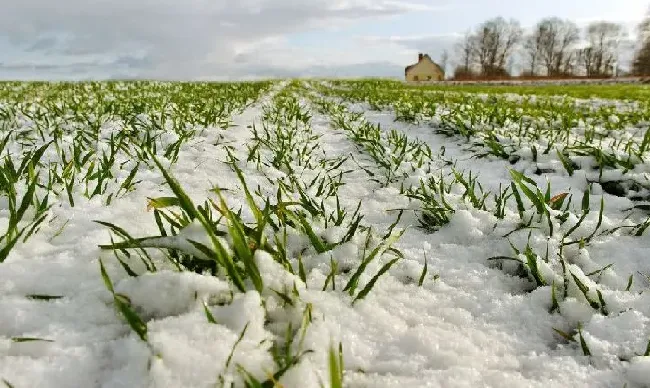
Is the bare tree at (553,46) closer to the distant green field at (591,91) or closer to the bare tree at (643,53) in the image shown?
the bare tree at (643,53)

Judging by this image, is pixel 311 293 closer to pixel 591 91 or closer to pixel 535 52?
pixel 591 91

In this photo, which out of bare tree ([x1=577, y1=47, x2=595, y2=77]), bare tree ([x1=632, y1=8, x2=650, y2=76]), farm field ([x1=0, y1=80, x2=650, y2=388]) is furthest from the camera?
bare tree ([x1=577, y1=47, x2=595, y2=77])

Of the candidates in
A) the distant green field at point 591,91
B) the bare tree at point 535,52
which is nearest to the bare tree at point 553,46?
the bare tree at point 535,52

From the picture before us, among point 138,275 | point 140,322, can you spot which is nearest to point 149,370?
point 140,322

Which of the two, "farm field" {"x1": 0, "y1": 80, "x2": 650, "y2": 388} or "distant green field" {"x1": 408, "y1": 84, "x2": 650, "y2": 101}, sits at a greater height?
"farm field" {"x1": 0, "y1": 80, "x2": 650, "y2": 388}

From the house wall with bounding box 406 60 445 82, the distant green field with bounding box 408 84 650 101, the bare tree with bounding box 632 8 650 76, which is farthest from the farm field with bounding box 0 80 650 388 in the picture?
the house wall with bounding box 406 60 445 82

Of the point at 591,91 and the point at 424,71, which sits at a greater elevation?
the point at 424,71

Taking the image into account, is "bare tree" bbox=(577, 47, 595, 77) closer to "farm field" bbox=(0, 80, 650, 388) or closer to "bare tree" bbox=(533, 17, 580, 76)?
"bare tree" bbox=(533, 17, 580, 76)

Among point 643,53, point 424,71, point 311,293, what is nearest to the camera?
point 311,293

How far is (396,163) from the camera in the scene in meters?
3.82

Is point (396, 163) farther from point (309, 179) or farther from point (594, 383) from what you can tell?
point (594, 383)

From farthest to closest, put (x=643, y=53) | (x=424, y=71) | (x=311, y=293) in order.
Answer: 1. (x=424, y=71)
2. (x=643, y=53)
3. (x=311, y=293)

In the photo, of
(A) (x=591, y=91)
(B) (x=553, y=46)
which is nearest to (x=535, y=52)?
(B) (x=553, y=46)

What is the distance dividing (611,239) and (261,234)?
1.70 m
